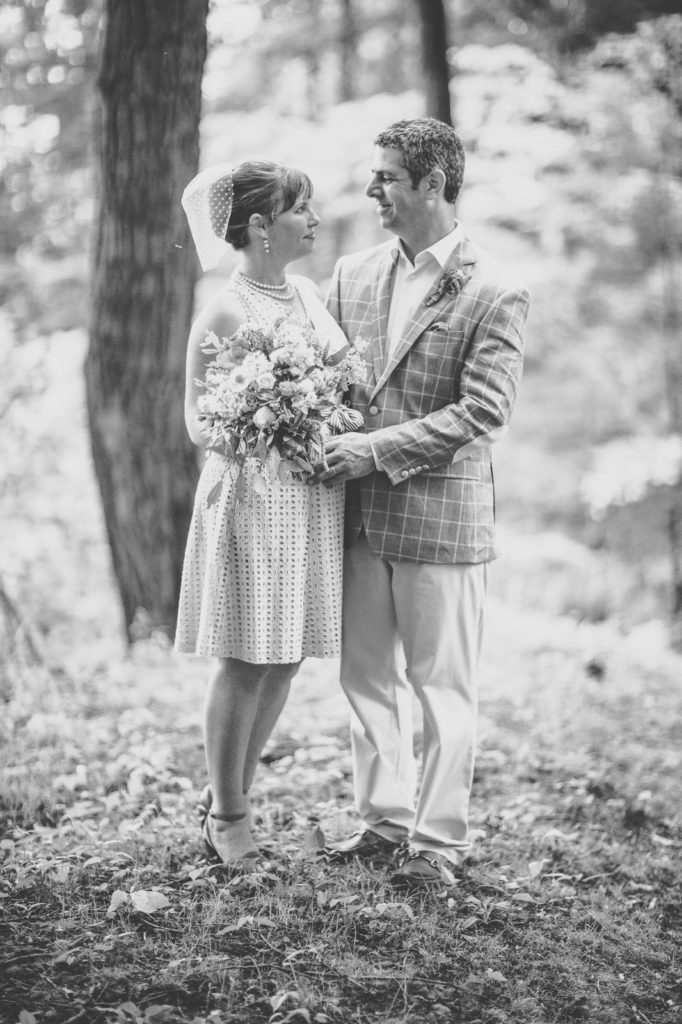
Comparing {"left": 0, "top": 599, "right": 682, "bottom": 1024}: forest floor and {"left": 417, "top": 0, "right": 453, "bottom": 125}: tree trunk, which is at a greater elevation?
{"left": 417, "top": 0, "right": 453, "bottom": 125}: tree trunk

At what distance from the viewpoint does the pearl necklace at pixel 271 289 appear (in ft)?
10.1

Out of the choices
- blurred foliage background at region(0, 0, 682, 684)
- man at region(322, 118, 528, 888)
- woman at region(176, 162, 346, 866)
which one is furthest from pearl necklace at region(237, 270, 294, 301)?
blurred foliage background at region(0, 0, 682, 684)

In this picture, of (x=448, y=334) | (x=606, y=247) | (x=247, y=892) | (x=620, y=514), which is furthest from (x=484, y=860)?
(x=606, y=247)

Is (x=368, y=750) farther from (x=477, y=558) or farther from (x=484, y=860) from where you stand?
(x=477, y=558)

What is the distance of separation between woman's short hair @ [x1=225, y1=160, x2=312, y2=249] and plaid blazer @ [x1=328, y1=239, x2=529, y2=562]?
423mm

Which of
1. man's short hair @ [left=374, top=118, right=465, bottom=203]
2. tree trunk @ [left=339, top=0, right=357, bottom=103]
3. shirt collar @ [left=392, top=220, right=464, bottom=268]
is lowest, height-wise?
shirt collar @ [left=392, top=220, right=464, bottom=268]

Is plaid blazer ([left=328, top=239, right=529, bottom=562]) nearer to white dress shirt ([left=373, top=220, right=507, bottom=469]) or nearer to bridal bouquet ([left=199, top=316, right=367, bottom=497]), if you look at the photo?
white dress shirt ([left=373, top=220, right=507, bottom=469])

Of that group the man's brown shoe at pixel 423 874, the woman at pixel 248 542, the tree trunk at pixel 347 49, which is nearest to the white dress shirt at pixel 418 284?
the woman at pixel 248 542

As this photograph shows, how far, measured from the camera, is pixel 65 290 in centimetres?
902

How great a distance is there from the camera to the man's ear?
304 centimetres

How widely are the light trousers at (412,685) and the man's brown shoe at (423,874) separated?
4cm

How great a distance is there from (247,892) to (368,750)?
639 mm

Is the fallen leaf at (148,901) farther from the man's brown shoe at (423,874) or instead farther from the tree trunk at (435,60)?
the tree trunk at (435,60)

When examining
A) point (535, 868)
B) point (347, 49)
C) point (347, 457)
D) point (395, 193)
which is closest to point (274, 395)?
point (347, 457)
